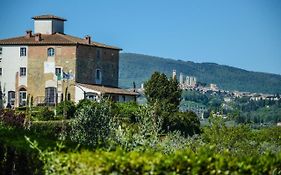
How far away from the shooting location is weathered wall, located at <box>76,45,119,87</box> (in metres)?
75.4

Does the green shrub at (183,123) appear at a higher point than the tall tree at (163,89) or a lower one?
lower

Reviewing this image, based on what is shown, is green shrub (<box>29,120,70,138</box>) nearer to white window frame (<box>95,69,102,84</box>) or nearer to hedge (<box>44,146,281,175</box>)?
hedge (<box>44,146,281,175</box>)

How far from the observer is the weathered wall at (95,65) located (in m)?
75.4

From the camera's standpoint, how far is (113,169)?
8.40 m

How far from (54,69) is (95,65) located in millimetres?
4715

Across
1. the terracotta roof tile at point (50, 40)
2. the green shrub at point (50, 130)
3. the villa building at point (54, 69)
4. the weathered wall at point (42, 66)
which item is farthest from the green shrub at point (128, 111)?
the green shrub at point (50, 130)

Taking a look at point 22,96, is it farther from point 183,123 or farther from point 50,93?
point 183,123

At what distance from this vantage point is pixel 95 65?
3049 inches

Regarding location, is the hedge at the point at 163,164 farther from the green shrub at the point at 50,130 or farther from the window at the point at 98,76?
the window at the point at 98,76

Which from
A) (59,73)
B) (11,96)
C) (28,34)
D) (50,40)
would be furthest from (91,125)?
(28,34)

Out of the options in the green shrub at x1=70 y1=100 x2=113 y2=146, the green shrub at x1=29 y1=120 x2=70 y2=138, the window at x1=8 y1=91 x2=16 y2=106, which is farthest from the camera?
the window at x1=8 y1=91 x2=16 y2=106

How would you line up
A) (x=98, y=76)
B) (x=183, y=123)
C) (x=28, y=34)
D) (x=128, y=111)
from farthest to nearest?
(x=28, y=34)
(x=98, y=76)
(x=183, y=123)
(x=128, y=111)

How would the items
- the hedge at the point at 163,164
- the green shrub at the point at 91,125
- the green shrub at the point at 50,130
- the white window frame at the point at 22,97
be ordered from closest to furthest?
the hedge at the point at 163,164 < the green shrub at the point at 50,130 < the green shrub at the point at 91,125 < the white window frame at the point at 22,97

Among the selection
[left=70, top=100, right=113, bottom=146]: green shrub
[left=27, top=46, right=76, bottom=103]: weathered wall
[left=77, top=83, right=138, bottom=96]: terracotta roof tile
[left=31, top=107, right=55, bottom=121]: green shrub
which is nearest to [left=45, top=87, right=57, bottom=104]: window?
[left=27, top=46, right=76, bottom=103]: weathered wall
